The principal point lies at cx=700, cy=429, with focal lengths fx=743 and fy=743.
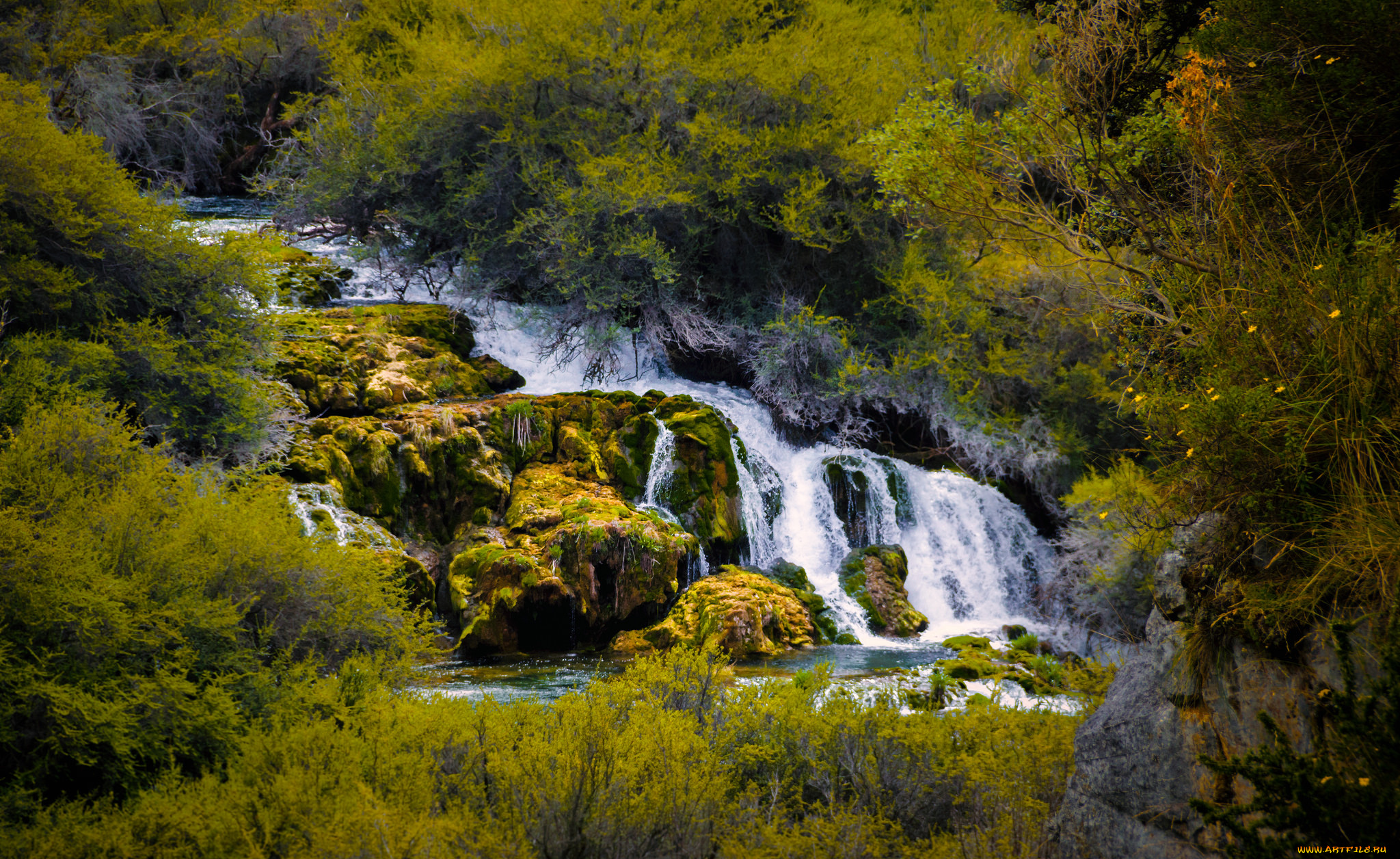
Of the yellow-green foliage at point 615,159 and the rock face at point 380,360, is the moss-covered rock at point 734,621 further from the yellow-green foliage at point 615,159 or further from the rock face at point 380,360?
the yellow-green foliage at point 615,159

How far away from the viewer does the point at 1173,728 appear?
251 cm

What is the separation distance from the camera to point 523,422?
36.9 feet

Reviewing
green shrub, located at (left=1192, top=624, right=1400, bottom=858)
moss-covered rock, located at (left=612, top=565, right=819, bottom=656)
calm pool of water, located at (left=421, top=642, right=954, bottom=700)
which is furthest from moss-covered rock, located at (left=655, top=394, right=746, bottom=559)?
green shrub, located at (left=1192, top=624, right=1400, bottom=858)

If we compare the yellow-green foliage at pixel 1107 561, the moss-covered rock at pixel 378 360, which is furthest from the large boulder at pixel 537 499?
the yellow-green foliage at pixel 1107 561

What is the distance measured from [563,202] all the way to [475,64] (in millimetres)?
3306

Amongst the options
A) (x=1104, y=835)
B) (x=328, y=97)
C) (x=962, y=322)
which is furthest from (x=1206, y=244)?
(x=328, y=97)

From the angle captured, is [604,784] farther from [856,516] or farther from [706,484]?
[856,516]

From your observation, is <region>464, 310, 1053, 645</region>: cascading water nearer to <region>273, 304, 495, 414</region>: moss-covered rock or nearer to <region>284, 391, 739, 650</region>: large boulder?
<region>284, 391, 739, 650</region>: large boulder

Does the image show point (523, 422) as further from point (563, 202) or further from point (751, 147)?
point (751, 147)

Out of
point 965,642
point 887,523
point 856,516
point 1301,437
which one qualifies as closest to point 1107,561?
point 965,642

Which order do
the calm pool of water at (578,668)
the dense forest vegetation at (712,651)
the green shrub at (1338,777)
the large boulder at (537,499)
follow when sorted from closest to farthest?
the green shrub at (1338,777) < the dense forest vegetation at (712,651) < the calm pool of water at (578,668) < the large boulder at (537,499)

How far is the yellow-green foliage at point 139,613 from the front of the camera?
3352 millimetres

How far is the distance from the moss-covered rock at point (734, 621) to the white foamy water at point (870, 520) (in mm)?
772

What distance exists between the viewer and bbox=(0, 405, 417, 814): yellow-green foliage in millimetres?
3352
